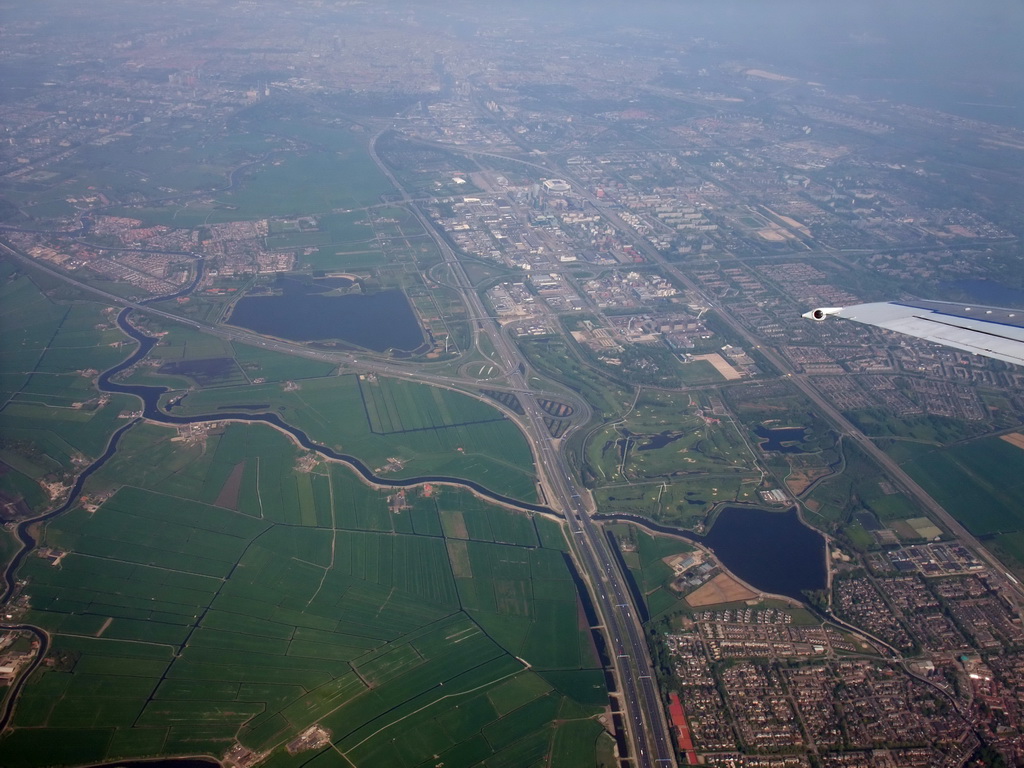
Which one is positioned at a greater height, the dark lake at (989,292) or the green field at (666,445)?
the dark lake at (989,292)

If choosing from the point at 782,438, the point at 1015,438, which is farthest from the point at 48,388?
the point at 1015,438

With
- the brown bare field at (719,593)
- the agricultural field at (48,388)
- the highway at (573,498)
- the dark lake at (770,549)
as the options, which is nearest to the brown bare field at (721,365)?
the highway at (573,498)

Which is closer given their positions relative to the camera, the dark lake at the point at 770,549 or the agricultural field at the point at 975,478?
the dark lake at the point at 770,549

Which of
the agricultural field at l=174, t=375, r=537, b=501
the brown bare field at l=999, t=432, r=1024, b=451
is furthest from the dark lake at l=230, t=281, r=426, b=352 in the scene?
the brown bare field at l=999, t=432, r=1024, b=451

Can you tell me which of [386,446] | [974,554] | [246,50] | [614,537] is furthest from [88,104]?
[974,554]

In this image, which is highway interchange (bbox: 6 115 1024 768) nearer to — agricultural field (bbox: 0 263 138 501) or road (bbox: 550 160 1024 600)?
road (bbox: 550 160 1024 600)

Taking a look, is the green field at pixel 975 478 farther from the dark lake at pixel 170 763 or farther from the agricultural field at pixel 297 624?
the dark lake at pixel 170 763

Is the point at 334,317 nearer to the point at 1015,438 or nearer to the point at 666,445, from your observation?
the point at 666,445

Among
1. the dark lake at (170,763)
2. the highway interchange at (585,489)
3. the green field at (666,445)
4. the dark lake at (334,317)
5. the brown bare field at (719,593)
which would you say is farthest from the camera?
the dark lake at (334,317)
